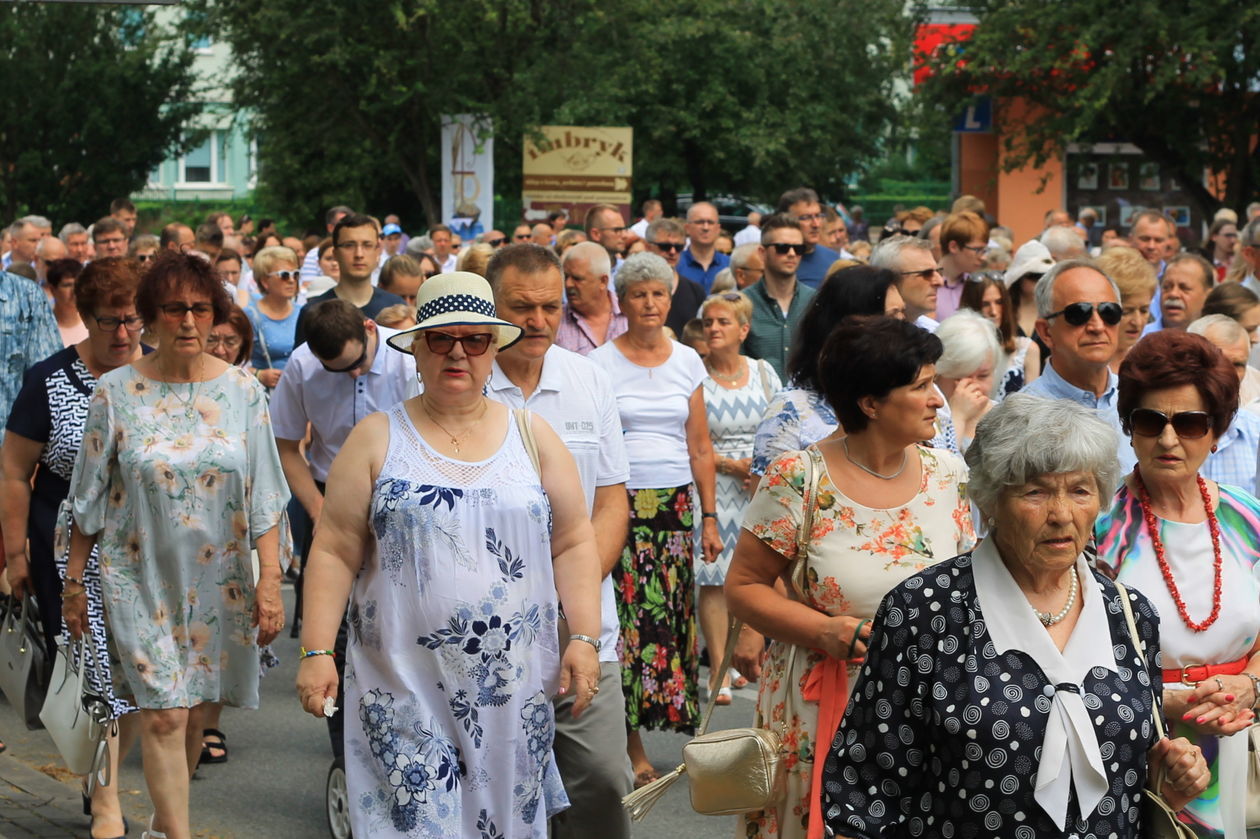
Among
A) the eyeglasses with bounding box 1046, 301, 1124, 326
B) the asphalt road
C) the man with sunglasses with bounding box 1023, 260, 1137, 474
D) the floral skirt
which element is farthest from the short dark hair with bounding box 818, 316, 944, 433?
the floral skirt

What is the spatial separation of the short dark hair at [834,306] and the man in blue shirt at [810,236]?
5.58 metres

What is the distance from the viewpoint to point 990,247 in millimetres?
14133

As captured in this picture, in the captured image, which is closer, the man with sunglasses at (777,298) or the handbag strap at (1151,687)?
the handbag strap at (1151,687)

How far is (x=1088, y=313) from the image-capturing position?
645 cm

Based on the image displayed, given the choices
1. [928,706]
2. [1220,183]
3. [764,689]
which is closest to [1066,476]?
[928,706]

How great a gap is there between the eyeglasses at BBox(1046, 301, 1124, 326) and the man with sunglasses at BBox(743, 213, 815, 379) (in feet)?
14.0

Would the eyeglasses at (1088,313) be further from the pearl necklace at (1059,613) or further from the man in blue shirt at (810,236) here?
the man in blue shirt at (810,236)

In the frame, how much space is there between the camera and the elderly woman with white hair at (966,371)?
7320 mm

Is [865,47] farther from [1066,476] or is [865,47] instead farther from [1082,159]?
[1066,476]

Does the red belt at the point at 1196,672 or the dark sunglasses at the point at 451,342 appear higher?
the dark sunglasses at the point at 451,342

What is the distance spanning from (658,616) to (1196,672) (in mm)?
3714

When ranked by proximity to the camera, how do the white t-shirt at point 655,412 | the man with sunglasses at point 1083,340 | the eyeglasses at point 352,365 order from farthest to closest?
the white t-shirt at point 655,412 → the eyeglasses at point 352,365 → the man with sunglasses at point 1083,340

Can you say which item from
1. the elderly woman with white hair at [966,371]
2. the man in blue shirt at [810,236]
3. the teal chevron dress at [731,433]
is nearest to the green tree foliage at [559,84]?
the man in blue shirt at [810,236]

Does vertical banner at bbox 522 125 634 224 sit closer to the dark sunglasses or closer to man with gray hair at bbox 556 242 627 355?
man with gray hair at bbox 556 242 627 355
